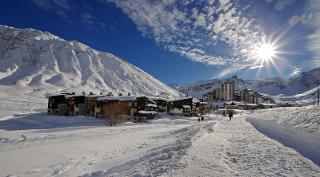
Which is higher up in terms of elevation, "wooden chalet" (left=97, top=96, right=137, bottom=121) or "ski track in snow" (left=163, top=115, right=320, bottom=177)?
"wooden chalet" (left=97, top=96, right=137, bottom=121)

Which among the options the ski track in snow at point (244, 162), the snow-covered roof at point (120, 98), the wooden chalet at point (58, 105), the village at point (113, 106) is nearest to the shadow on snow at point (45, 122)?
the village at point (113, 106)

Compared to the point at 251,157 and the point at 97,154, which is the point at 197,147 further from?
the point at 97,154

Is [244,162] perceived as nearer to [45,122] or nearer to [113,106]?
[45,122]

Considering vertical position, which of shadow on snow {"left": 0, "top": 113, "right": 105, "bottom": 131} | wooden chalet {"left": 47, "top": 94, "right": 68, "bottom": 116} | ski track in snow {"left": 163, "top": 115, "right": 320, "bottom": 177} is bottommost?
shadow on snow {"left": 0, "top": 113, "right": 105, "bottom": 131}

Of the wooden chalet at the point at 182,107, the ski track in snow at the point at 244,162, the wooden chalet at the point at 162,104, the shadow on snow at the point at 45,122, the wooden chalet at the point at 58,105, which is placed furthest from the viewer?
the wooden chalet at the point at 182,107

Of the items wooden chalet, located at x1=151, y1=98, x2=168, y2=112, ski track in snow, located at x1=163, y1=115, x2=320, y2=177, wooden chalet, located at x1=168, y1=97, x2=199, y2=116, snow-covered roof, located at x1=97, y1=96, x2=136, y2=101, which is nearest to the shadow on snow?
snow-covered roof, located at x1=97, y1=96, x2=136, y2=101

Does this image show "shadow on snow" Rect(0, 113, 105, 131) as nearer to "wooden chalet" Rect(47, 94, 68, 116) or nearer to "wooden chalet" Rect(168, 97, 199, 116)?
"wooden chalet" Rect(47, 94, 68, 116)

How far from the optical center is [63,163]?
21.2 metres

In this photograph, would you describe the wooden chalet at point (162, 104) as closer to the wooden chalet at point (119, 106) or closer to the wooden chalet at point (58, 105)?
the wooden chalet at point (119, 106)

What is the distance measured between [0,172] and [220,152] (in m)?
12.7

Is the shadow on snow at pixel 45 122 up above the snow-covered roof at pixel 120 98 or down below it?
below

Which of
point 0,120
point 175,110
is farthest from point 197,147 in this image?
point 175,110

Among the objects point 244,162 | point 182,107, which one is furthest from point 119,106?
point 244,162

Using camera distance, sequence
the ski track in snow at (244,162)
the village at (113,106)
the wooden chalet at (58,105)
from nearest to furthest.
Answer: the ski track in snow at (244,162) → the village at (113,106) → the wooden chalet at (58,105)
